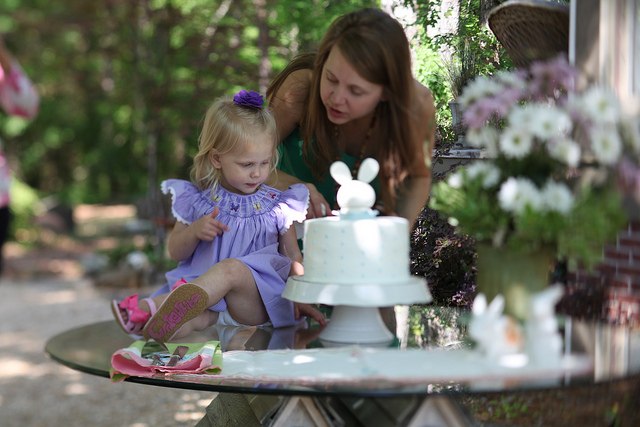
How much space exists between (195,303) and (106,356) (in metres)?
0.37

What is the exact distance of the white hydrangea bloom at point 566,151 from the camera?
1551 mm

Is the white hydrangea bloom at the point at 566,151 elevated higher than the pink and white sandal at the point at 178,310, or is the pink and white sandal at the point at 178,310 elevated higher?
the white hydrangea bloom at the point at 566,151

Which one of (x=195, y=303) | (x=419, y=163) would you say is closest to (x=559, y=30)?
(x=419, y=163)

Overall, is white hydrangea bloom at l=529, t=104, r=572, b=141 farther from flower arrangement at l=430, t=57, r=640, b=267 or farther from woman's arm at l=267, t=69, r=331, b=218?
woman's arm at l=267, t=69, r=331, b=218

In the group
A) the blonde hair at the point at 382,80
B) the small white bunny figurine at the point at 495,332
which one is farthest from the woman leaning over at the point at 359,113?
the small white bunny figurine at the point at 495,332

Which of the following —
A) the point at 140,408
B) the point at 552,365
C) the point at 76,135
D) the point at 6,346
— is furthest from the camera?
the point at 76,135

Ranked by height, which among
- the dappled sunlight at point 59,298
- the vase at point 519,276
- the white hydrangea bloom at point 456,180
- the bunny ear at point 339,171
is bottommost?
the dappled sunlight at point 59,298

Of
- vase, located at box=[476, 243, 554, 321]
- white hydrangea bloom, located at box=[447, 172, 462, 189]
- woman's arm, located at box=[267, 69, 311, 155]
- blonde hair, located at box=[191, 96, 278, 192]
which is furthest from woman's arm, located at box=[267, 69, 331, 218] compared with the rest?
vase, located at box=[476, 243, 554, 321]

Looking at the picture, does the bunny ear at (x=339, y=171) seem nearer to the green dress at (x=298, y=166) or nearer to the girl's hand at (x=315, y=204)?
the girl's hand at (x=315, y=204)

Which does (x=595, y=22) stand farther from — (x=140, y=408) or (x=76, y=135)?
(x=76, y=135)

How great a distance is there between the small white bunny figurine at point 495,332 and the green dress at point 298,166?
1.39 meters

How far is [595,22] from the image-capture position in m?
1.97

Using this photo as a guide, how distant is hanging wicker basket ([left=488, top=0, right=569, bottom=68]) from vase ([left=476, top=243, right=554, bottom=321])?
90 centimetres

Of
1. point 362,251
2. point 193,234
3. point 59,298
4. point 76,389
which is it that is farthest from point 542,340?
point 59,298
